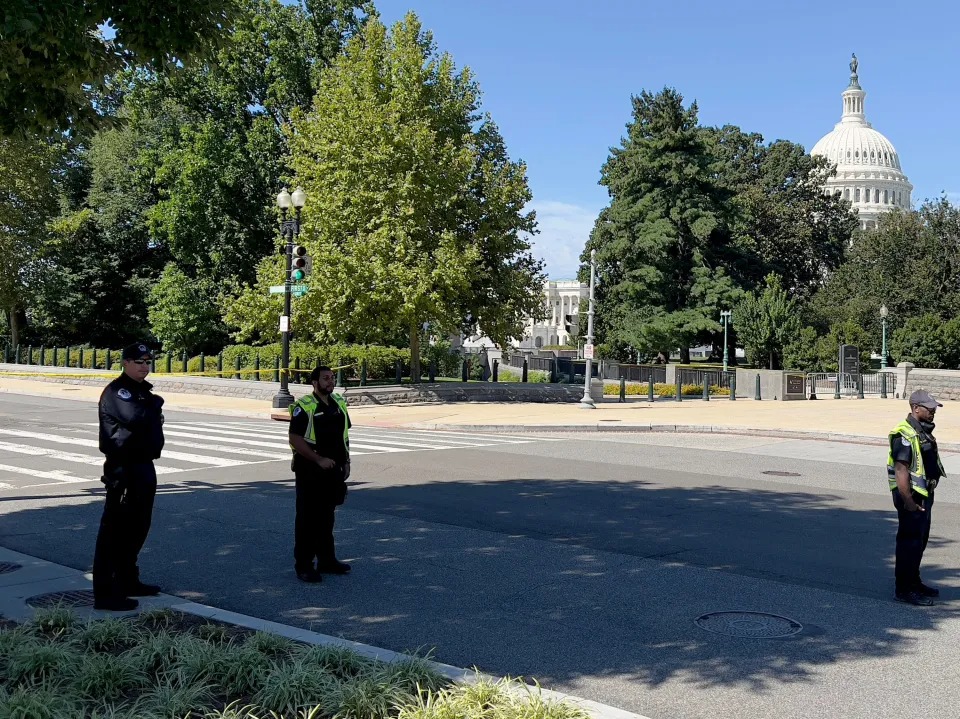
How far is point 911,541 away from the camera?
7.44 metres

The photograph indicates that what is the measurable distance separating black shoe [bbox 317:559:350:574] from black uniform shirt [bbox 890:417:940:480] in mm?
4381

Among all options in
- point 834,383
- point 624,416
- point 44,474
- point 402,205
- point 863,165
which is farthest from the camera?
point 863,165

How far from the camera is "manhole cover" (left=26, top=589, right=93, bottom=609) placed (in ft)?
23.2

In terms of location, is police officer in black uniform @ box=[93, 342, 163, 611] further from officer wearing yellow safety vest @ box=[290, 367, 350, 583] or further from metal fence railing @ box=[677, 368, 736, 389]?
metal fence railing @ box=[677, 368, 736, 389]

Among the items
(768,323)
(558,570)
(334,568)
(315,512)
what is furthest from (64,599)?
(768,323)

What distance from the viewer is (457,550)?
30.3 ft

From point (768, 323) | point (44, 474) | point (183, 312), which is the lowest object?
point (44, 474)

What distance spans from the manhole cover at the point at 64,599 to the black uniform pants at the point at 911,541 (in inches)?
233

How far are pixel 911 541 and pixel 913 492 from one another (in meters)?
0.37

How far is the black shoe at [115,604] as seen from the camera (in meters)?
6.96

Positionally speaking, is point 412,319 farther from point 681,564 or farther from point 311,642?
point 311,642

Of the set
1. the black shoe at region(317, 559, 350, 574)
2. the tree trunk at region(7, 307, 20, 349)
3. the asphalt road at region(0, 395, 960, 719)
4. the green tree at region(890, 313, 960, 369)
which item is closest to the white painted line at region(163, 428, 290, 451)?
the asphalt road at region(0, 395, 960, 719)

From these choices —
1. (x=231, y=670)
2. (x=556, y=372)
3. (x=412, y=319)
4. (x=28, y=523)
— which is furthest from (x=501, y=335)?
(x=231, y=670)

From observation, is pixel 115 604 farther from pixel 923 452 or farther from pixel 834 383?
pixel 834 383
